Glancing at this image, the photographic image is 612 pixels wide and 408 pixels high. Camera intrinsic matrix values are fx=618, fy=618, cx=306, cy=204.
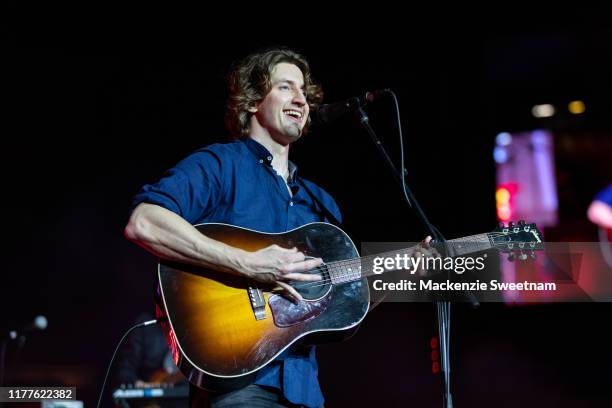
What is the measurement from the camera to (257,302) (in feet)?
7.88

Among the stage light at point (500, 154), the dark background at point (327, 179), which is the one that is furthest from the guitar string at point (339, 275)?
the stage light at point (500, 154)

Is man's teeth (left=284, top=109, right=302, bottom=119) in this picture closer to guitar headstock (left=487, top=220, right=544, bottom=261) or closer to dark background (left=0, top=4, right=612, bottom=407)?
guitar headstock (left=487, top=220, right=544, bottom=261)

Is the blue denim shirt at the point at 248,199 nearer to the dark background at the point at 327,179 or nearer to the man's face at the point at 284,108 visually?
the man's face at the point at 284,108

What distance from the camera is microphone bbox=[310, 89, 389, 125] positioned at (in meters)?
2.86

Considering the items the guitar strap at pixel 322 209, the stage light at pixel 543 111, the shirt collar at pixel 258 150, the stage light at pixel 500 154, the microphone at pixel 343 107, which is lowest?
the guitar strap at pixel 322 209

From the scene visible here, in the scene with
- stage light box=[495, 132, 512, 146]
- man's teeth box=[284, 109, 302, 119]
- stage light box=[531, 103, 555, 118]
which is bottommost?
man's teeth box=[284, 109, 302, 119]

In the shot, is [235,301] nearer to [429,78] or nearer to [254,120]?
[254,120]

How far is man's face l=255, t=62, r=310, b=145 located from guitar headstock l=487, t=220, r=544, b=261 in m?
1.10

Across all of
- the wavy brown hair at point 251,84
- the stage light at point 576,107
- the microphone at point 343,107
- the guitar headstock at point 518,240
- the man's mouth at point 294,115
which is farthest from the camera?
the stage light at point 576,107

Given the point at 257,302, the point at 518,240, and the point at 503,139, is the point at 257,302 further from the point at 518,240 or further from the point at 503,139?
the point at 503,139

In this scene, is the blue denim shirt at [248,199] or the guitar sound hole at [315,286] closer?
the blue denim shirt at [248,199]

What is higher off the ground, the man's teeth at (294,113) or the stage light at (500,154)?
the stage light at (500,154)

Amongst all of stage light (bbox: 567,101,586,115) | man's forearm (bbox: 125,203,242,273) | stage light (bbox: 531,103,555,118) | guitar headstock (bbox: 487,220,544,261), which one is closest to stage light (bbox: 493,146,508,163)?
stage light (bbox: 531,103,555,118)

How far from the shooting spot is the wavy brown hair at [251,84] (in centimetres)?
320
